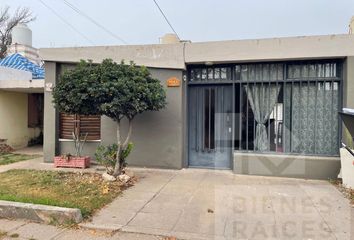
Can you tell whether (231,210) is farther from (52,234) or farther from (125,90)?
(125,90)

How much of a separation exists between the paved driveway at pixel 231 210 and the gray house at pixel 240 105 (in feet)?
3.27

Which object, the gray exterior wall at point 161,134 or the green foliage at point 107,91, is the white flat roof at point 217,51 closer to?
the gray exterior wall at point 161,134

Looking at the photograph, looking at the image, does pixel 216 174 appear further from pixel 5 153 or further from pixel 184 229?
pixel 5 153

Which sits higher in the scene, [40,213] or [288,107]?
[288,107]

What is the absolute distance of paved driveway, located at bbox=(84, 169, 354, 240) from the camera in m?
4.53

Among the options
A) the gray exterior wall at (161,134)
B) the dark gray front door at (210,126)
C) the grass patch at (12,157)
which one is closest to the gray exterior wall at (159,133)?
the gray exterior wall at (161,134)

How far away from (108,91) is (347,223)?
16.4ft

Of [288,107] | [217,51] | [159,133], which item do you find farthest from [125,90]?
[288,107]

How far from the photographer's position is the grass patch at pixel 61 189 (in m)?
5.48

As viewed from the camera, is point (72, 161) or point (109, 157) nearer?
point (109, 157)

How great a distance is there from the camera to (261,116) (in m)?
8.30

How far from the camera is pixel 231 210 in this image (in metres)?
5.33

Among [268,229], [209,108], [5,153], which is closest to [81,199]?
[268,229]

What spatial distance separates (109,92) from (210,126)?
3.32 m
